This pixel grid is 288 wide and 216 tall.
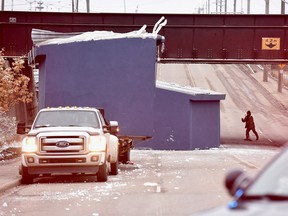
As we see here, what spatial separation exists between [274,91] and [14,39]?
168ft

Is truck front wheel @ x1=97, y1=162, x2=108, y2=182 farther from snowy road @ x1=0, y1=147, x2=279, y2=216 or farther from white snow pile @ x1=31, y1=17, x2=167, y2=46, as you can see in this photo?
white snow pile @ x1=31, y1=17, x2=167, y2=46

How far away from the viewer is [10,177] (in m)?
24.3

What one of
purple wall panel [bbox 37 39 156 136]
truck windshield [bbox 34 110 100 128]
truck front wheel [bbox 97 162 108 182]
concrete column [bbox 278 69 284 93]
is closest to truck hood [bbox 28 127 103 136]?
truck windshield [bbox 34 110 100 128]

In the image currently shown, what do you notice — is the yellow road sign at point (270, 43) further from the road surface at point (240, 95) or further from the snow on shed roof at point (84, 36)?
the snow on shed roof at point (84, 36)

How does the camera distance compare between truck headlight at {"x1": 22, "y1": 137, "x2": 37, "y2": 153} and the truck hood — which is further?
the truck hood

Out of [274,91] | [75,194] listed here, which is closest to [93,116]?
[75,194]

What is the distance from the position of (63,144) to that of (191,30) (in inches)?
1424

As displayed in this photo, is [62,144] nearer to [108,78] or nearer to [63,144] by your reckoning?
[63,144]

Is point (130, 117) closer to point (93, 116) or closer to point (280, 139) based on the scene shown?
point (93, 116)

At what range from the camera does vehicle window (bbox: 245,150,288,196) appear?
612 cm

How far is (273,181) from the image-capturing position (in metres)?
6.31

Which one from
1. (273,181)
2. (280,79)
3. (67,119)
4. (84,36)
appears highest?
(273,181)

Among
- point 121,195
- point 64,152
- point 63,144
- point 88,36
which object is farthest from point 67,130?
point 88,36

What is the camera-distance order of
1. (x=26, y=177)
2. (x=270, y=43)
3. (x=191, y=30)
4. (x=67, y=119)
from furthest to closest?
(x=270, y=43) < (x=191, y=30) < (x=67, y=119) < (x=26, y=177)
